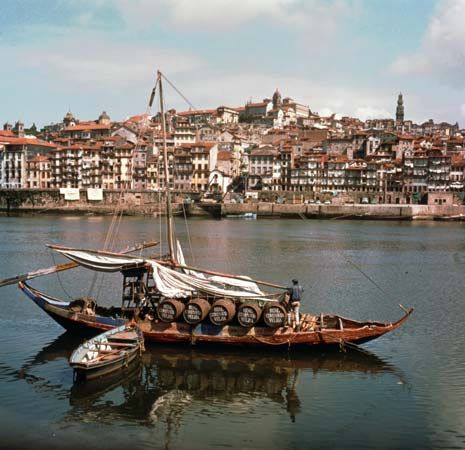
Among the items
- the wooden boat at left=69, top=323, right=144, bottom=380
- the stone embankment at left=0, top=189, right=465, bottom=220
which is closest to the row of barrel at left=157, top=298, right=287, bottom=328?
the wooden boat at left=69, top=323, right=144, bottom=380

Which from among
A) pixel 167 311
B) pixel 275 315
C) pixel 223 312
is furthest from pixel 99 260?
pixel 275 315

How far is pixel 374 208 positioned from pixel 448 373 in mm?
106361

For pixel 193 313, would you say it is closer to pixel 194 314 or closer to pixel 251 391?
pixel 194 314

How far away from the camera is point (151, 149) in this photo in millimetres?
152375

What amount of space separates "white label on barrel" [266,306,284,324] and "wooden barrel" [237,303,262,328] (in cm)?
40

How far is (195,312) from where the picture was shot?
2444cm

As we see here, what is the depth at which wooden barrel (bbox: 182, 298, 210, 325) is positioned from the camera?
24375 mm

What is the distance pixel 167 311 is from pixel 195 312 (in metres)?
1.13

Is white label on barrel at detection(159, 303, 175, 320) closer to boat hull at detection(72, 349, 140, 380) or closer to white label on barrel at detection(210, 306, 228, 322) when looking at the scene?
white label on barrel at detection(210, 306, 228, 322)

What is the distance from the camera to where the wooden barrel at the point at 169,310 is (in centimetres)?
2470

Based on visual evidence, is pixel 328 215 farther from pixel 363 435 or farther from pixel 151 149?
pixel 363 435

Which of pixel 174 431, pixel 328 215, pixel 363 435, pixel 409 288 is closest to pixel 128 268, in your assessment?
pixel 174 431

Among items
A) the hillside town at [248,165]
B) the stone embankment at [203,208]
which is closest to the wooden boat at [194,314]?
the stone embankment at [203,208]

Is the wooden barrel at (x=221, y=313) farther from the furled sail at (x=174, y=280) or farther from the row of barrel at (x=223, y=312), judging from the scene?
the furled sail at (x=174, y=280)
